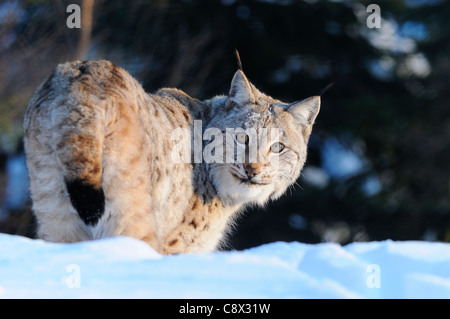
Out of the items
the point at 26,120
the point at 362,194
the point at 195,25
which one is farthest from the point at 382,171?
the point at 26,120

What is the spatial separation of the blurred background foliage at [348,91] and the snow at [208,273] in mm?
10265

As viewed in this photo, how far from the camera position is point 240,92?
5312 mm

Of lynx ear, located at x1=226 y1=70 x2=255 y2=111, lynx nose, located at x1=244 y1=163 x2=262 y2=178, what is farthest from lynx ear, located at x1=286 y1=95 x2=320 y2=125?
lynx nose, located at x1=244 y1=163 x2=262 y2=178

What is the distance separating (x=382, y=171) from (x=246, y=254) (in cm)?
1265

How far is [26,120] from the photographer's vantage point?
421cm

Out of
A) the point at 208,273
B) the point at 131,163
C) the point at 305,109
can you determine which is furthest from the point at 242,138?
the point at 208,273

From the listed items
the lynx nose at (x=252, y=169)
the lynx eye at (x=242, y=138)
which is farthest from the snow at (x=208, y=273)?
the lynx eye at (x=242, y=138)

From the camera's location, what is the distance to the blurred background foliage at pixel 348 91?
1485 cm

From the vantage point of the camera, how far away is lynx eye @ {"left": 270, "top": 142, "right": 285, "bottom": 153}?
5102mm

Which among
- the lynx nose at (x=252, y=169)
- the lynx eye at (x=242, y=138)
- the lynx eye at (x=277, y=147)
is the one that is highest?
the lynx eye at (x=242, y=138)

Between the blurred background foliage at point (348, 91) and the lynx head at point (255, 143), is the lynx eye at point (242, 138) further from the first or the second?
the blurred background foliage at point (348, 91)

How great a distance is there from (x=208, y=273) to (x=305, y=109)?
101 inches

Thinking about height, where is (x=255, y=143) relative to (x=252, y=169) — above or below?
above

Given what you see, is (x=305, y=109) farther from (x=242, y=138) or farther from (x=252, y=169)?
(x=252, y=169)
